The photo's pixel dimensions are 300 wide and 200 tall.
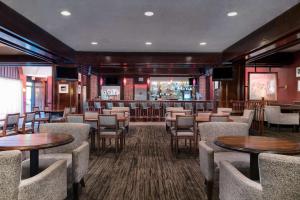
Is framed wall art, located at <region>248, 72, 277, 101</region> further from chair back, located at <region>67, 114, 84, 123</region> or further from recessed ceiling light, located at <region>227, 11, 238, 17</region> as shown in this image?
chair back, located at <region>67, 114, 84, 123</region>

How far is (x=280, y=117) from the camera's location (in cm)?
916

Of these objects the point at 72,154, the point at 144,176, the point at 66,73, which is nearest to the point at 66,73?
the point at 66,73

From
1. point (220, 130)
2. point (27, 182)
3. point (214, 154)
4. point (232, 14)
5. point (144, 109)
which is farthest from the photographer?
point (144, 109)

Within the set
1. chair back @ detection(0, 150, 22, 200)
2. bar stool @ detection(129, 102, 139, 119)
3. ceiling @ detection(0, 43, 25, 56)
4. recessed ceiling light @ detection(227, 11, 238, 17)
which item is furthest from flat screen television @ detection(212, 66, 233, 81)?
chair back @ detection(0, 150, 22, 200)

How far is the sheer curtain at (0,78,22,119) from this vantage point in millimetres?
11896

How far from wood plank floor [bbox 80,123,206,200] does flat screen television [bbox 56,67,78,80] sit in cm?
377

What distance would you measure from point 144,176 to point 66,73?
567 cm

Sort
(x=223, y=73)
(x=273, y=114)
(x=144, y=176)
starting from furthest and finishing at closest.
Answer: (x=273, y=114)
(x=223, y=73)
(x=144, y=176)

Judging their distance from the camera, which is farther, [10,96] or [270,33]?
[10,96]

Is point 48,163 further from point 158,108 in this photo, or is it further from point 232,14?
point 158,108

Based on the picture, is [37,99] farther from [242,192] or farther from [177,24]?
[242,192]

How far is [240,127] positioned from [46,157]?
2.58 m

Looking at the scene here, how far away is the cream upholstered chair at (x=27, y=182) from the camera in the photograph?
A: 66.4 inches

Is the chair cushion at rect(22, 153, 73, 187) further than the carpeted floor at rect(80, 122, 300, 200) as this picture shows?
No
